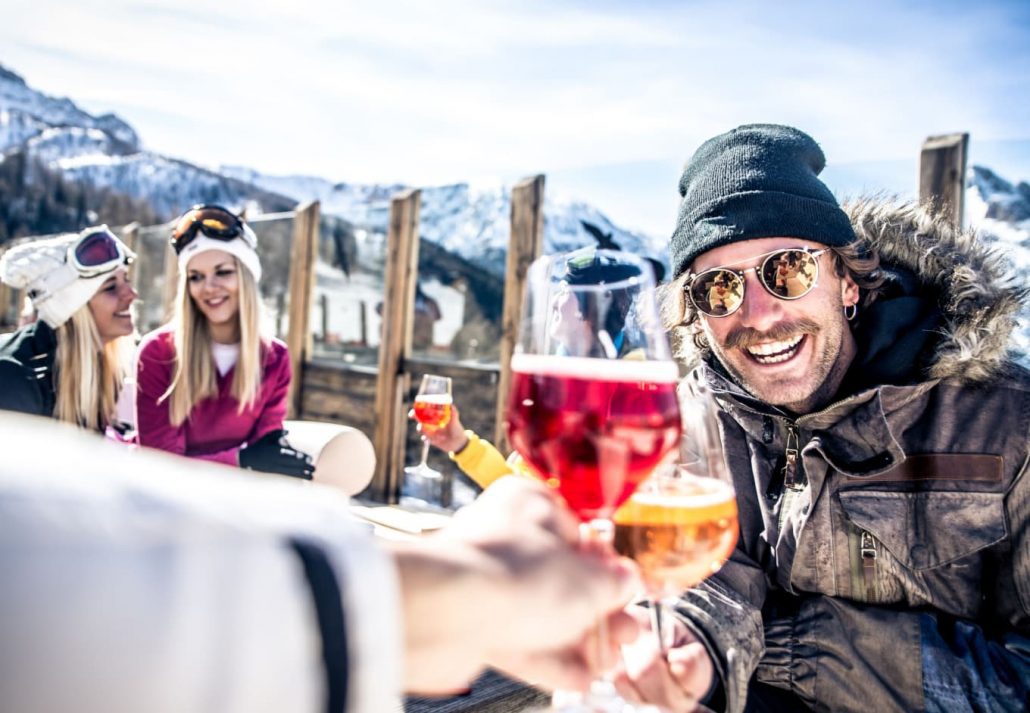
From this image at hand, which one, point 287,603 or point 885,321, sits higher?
point 885,321

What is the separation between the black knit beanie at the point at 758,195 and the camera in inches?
72.4

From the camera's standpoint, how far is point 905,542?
1555 mm

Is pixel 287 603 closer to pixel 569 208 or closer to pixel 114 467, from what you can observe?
pixel 114 467

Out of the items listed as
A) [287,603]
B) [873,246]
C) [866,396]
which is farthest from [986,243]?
[287,603]

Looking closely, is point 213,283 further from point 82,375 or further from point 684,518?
point 684,518

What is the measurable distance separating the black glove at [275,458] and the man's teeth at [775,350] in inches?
120

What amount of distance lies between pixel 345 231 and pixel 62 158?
84986 mm

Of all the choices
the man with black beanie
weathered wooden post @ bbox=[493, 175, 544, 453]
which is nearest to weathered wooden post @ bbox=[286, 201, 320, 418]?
weathered wooden post @ bbox=[493, 175, 544, 453]

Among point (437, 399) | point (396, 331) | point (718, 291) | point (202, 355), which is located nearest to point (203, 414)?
point (202, 355)

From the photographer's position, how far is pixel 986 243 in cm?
189

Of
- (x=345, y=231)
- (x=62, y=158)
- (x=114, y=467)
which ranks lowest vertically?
(x=114, y=467)

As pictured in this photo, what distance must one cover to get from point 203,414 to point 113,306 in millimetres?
881

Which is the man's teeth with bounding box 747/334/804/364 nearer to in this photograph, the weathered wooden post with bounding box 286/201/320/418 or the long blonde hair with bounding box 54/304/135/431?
the long blonde hair with bounding box 54/304/135/431

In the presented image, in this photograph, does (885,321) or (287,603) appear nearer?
(287,603)
